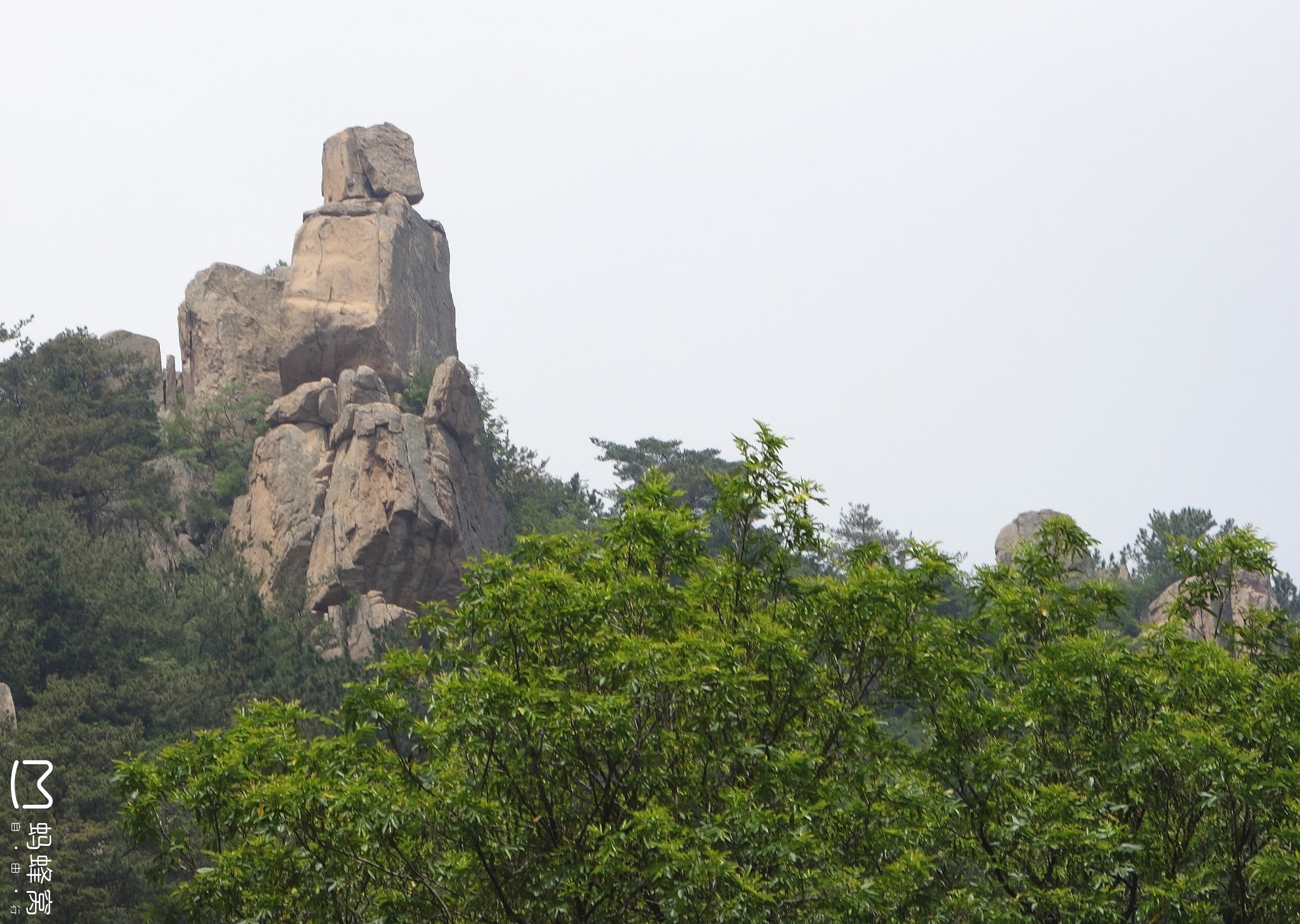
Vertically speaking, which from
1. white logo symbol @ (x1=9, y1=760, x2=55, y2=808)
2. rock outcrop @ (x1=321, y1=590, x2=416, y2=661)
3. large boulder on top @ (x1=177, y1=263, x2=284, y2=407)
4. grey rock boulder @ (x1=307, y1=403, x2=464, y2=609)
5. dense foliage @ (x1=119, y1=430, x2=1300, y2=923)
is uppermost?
large boulder on top @ (x1=177, y1=263, x2=284, y2=407)

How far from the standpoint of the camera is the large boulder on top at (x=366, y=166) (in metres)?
49.1

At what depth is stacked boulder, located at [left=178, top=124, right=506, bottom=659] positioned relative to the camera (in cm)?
3862

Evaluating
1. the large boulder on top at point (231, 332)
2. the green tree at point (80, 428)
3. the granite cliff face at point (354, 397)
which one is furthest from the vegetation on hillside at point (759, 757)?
the large boulder on top at point (231, 332)

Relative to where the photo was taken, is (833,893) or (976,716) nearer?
(833,893)

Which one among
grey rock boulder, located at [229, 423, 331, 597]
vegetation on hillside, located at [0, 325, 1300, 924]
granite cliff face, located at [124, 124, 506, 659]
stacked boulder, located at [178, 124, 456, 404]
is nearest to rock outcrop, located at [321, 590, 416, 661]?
granite cliff face, located at [124, 124, 506, 659]

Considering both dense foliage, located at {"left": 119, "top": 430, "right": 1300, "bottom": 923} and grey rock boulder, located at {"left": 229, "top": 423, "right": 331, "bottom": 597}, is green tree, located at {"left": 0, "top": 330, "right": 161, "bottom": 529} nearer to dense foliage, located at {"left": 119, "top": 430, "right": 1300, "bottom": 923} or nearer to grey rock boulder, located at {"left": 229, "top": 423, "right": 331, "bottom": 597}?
grey rock boulder, located at {"left": 229, "top": 423, "right": 331, "bottom": 597}

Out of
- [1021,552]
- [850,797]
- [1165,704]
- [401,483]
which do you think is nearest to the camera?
[850,797]

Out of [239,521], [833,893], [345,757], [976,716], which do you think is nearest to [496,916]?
[345,757]

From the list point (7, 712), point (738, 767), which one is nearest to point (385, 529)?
point (7, 712)

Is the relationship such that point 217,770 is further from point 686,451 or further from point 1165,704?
point 686,451

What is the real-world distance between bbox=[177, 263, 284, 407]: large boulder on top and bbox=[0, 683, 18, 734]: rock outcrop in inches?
729

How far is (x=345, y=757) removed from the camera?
1083 cm

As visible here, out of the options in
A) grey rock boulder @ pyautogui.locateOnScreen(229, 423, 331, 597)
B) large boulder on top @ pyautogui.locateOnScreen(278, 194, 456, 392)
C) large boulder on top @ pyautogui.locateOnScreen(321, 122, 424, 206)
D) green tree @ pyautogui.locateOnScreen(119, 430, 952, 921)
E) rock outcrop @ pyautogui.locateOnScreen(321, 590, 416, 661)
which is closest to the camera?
green tree @ pyautogui.locateOnScreen(119, 430, 952, 921)

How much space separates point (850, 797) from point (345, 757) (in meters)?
3.55
